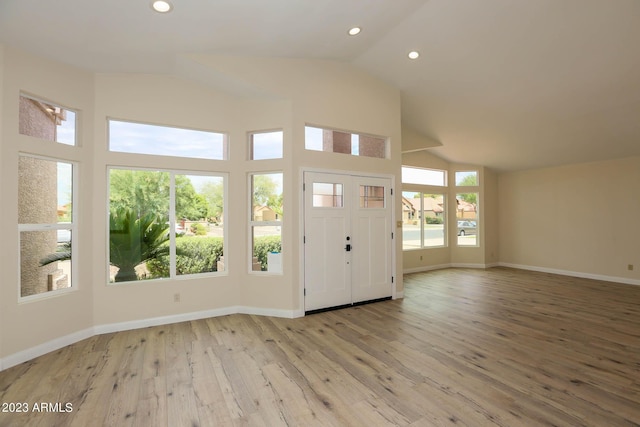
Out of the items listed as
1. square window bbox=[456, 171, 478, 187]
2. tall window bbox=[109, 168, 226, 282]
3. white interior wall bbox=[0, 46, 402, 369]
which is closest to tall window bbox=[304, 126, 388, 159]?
white interior wall bbox=[0, 46, 402, 369]

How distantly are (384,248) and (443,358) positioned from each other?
230 centimetres

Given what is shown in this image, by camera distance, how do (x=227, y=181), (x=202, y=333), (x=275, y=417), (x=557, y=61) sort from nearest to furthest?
1. (x=275, y=417)
2. (x=202, y=333)
3. (x=557, y=61)
4. (x=227, y=181)

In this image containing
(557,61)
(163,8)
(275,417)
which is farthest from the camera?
(557,61)

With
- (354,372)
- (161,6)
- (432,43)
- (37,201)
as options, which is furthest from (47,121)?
(432,43)

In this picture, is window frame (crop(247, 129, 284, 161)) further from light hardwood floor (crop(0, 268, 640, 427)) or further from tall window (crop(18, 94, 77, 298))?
light hardwood floor (crop(0, 268, 640, 427))

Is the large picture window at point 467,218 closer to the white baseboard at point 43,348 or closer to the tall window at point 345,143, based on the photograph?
the tall window at point 345,143

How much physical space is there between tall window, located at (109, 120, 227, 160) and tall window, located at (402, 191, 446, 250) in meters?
4.98

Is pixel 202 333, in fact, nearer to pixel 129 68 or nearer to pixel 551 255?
pixel 129 68

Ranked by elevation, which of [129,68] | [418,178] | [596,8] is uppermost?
[596,8]

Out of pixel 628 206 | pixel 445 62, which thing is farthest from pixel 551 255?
pixel 445 62

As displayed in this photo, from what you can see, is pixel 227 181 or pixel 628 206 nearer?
pixel 227 181

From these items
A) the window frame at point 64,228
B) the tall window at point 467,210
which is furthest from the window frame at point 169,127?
the tall window at point 467,210

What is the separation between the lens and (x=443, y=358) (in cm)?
297

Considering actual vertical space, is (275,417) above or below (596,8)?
below
